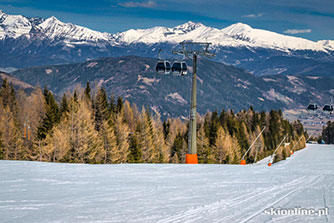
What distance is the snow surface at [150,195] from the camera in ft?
40.5

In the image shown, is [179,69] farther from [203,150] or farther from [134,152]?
[203,150]

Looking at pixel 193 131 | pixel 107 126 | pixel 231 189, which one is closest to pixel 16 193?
pixel 231 189

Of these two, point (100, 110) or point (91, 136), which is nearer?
point (91, 136)

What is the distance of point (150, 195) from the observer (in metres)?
16.1

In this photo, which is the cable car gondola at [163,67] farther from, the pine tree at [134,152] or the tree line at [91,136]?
the pine tree at [134,152]

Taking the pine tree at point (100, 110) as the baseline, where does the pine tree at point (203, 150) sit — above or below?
below

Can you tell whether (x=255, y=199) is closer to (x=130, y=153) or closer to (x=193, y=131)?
(x=193, y=131)

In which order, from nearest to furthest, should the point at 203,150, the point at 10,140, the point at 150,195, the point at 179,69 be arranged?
the point at 150,195 < the point at 179,69 < the point at 10,140 < the point at 203,150

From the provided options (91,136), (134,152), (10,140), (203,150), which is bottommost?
(203,150)

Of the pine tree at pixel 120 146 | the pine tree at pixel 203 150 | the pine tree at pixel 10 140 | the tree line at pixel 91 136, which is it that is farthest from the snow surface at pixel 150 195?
the pine tree at pixel 203 150

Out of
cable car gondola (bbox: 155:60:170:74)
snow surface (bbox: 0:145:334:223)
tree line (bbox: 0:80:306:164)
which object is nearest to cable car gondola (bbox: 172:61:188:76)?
cable car gondola (bbox: 155:60:170:74)

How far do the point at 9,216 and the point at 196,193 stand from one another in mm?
6877

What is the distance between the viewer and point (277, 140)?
182m

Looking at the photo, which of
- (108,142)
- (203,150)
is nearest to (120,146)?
(108,142)
